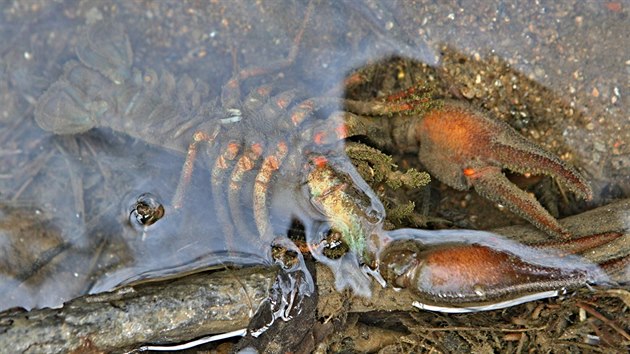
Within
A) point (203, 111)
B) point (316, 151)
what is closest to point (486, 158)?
point (316, 151)

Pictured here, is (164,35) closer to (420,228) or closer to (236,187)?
(236,187)

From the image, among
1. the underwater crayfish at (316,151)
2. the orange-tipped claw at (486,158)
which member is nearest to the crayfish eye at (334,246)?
the underwater crayfish at (316,151)

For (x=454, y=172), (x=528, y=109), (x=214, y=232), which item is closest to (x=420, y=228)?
(x=454, y=172)

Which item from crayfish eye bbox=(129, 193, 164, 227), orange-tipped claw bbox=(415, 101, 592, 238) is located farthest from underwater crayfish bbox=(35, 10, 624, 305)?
crayfish eye bbox=(129, 193, 164, 227)

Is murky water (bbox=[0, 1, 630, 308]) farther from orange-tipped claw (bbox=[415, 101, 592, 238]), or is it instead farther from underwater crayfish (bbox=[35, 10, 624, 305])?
orange-tipped claw (bbox=[415, 101, 592, 238])

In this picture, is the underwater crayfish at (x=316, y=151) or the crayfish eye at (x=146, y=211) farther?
the crayfish eye at (x=146, y=211)

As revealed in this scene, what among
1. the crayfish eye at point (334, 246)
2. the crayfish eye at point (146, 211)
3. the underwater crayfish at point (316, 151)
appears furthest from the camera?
the crayfish eye at point (146, 211)

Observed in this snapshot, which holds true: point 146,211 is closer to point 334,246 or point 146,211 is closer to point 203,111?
point 203,111

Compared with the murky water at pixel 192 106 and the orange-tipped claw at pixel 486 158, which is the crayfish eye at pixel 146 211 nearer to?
the murky water at pixel 192 106
